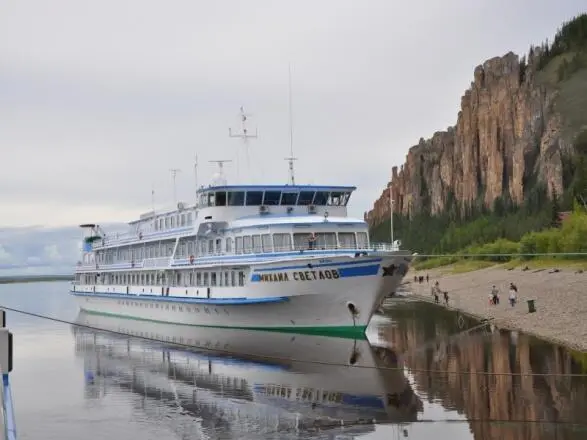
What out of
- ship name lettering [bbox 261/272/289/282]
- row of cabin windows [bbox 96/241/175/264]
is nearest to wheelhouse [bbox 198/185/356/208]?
ship name lettering [bbox 261/272/289/282]

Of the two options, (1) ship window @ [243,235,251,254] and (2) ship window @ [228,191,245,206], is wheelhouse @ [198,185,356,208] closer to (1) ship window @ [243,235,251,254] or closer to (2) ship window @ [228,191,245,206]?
(2) ship window @ [228,191,245,206]

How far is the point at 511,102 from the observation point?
173 m

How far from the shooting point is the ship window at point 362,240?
35.4 meters

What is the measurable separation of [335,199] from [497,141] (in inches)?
5667

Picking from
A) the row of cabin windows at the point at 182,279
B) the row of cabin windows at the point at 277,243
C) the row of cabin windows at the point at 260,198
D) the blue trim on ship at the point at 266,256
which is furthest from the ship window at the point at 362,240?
the row of cabin windows at the point at 182,279

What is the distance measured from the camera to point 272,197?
38.2 metres

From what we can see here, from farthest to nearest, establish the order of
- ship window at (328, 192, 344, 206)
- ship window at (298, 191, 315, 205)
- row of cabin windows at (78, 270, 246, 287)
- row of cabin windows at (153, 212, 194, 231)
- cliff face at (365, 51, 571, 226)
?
cliff face at (365, 51, 571, 226) < row of cabin windows at (153, 212, 194, 231) < ship window at (328, 192, 344, 206) < ship window at (298, 191, 315, 205) < row of cabin windows at (78, 270, 246, 287)

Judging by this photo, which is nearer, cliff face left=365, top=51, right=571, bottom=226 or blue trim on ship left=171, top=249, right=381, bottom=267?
blue trim on ship left=171, top=249, right=381, bottom=267

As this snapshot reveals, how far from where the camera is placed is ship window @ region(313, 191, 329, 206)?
3894 cm

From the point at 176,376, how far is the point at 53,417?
631 centimetres

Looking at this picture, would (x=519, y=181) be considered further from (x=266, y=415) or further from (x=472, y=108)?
(x=266, y=415)

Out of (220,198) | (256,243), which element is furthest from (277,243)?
(220,198)

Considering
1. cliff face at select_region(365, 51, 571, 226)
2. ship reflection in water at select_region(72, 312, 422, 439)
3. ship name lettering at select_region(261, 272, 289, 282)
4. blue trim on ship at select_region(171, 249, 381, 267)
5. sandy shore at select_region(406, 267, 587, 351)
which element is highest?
cliff face at select_region(365, 51, 571, 226)

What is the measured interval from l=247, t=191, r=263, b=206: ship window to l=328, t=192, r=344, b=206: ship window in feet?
12.0
